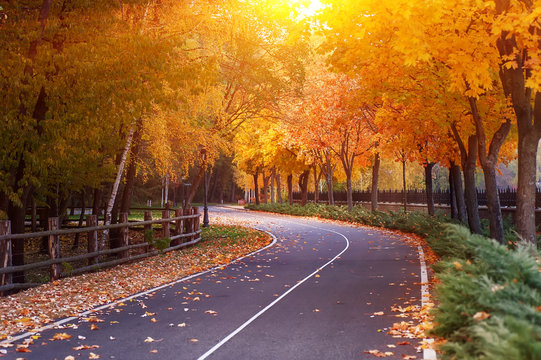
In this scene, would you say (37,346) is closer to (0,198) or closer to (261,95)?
(0,198)

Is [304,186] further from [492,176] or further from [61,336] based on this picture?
[61,336]

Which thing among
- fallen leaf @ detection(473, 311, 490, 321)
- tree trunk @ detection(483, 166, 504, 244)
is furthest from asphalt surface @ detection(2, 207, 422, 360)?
tree trunk @ detection(483, 166, 504, 244)

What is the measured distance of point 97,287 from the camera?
1311 centimetres

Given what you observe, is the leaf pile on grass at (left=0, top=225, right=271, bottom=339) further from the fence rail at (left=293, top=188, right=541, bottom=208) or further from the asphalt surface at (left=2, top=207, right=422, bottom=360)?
the fence rail at (left=293, top=188, right=541, bottom=208)

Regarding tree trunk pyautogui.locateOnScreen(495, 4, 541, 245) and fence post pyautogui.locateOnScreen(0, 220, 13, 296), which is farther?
tree trunk pyautogui.locateOnScreen(495, 4, 541, 245)

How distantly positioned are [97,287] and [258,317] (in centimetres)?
479

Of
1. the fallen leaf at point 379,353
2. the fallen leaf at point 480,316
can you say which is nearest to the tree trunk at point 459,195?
the fallen leaf at point 379,353

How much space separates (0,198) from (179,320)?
7.81 metres

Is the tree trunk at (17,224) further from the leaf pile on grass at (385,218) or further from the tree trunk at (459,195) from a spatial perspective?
the tree trunk at (459,195)

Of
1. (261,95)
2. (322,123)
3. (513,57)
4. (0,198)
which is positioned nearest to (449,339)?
(513,57)

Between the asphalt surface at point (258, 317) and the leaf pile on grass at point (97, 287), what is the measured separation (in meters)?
0.61

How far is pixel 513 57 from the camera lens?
12531 millimetres

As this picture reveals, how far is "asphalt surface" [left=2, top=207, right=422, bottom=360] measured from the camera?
7820mm

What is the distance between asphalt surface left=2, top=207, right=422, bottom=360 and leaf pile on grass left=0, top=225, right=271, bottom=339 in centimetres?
61
